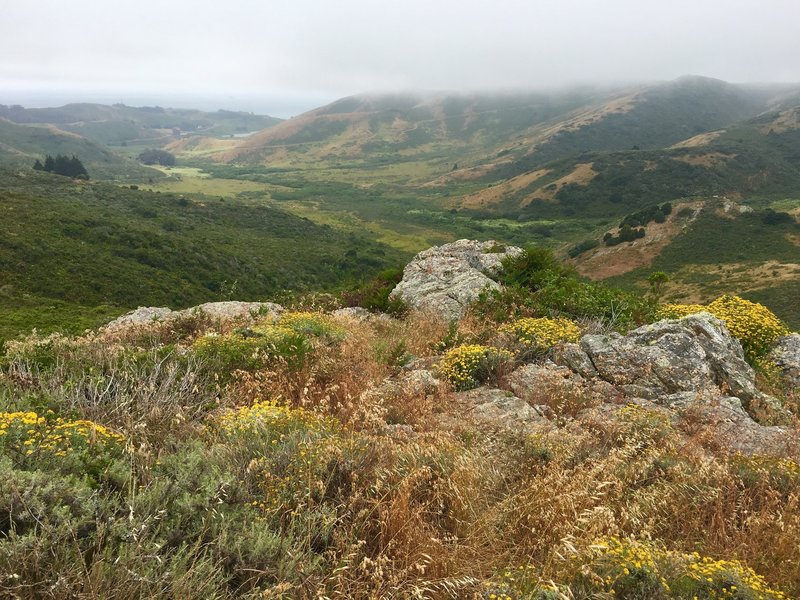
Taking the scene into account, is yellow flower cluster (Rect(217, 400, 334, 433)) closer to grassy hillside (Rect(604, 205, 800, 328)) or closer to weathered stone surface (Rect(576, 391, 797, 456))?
weathered stone surface (Rect(576, 391, 797, 456))

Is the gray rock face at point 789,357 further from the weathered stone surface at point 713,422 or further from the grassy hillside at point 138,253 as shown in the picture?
the grassy hillside at point 138,253

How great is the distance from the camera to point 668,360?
643 centimetres

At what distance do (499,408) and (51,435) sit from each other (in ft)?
14.3

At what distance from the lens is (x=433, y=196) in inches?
5832

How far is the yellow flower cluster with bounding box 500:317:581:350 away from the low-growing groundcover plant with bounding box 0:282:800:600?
7.44 feet

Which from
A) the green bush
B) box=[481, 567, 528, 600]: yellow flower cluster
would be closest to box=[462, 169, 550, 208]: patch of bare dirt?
the green bush

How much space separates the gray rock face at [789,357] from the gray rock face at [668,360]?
1.36 meters

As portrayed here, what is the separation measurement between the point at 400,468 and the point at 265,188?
165m

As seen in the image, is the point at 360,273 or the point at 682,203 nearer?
the point at 360,273

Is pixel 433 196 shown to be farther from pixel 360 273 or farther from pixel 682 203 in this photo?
pixel 360 273

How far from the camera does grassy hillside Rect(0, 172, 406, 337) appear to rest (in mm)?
32031

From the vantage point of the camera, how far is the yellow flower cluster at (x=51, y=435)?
282 cm

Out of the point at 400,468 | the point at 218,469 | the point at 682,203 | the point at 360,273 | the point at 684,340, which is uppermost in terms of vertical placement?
the point at 218,469

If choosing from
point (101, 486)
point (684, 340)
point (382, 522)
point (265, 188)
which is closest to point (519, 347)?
point (684, 340)
